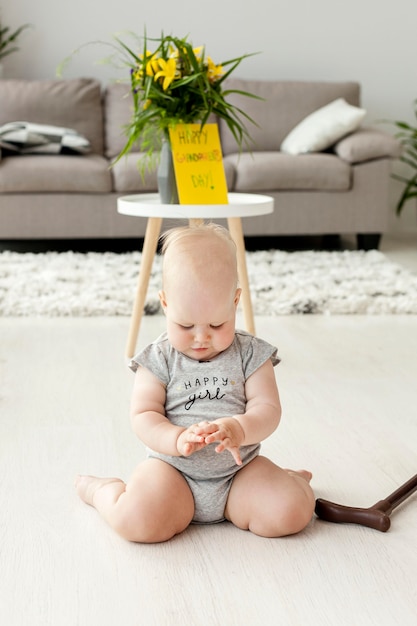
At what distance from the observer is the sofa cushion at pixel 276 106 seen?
472 centimetres

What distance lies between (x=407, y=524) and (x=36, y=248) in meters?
3.48

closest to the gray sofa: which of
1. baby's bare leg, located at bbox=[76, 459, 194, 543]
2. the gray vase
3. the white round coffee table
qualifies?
the white round coffee table

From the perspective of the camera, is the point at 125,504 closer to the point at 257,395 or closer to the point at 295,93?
the point at 257,395

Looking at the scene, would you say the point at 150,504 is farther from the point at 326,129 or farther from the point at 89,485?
the point at 326,129

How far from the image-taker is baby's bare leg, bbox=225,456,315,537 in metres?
1.32

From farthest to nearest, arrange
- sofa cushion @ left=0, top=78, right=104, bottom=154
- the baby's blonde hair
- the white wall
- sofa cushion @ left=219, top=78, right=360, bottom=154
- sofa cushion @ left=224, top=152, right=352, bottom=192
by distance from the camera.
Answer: the white wall, sofa cushion @ left=219, top=78, right=360, bottom=154, sofa cushion @ left=0, top=78, right=104, bottom=154, sofa cushion @ left=224, top=152, right=352, bottom=192, the baby's blonde hair

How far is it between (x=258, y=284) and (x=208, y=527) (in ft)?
6.59

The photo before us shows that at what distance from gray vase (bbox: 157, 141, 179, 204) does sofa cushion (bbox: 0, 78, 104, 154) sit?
2.47 m

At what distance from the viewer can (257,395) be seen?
138 centimetres

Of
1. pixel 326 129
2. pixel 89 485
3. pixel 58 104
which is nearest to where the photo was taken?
pixel 89 485

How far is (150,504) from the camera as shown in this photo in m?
1.30

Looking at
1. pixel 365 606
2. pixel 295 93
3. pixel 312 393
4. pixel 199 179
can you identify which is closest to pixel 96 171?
pixel 295 93

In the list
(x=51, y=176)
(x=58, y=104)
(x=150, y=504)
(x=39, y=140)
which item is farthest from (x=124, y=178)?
(x=150, y=504)

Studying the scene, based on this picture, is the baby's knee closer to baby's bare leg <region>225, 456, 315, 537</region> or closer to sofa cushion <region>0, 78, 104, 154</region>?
baby's bare leg <region>225, 456, 315, 537</region>
